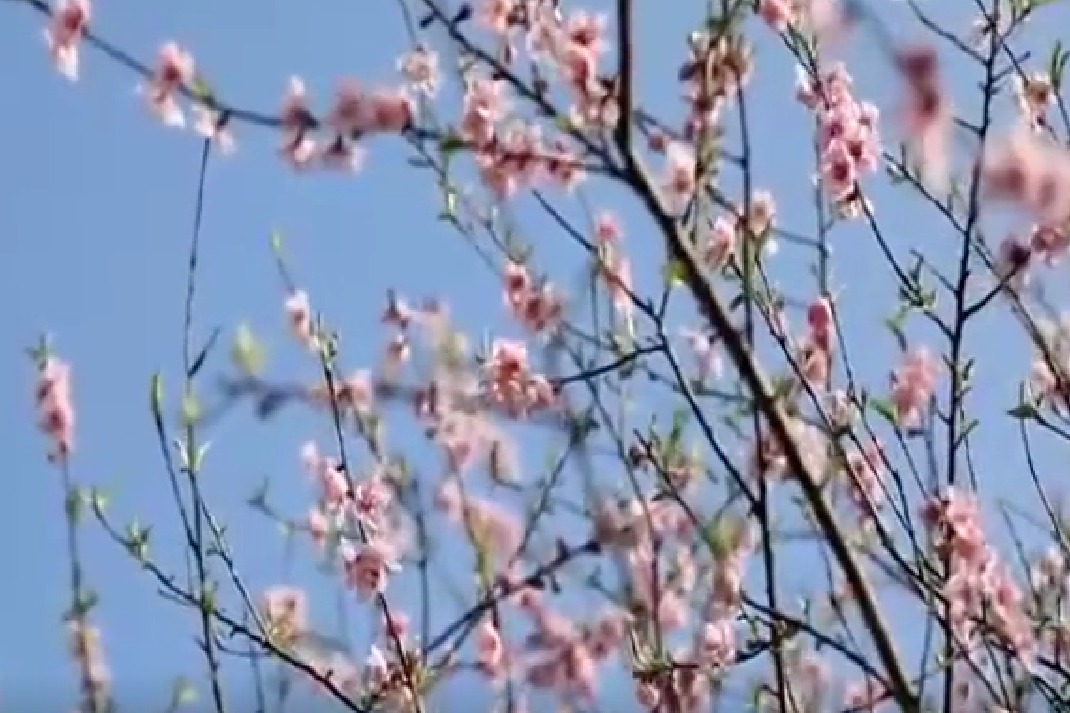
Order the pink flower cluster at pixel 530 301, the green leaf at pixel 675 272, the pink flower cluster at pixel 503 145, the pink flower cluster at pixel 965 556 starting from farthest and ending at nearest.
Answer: the pink flower cluster at pixel 530 301 → the pink flower cluster at pixel 965 556 → the pink flower cluster at pixel 503 145 → the green leaf at pixel 675 272

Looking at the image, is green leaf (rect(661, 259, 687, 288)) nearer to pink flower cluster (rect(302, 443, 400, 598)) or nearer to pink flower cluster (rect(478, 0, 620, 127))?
pink flower cluster (rect(478, 0, 620, 127))

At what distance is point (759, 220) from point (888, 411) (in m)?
0.33

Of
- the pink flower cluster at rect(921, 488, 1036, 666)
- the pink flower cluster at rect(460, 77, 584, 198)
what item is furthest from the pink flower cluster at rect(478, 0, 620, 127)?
the pink flower cluster at rect(921, 488, 1036, 666)

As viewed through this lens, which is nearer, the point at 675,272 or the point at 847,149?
the point at 675,272

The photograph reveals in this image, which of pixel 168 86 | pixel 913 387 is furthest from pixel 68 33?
pixel 913 387

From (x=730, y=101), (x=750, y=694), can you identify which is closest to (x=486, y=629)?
(x=750, y=694)

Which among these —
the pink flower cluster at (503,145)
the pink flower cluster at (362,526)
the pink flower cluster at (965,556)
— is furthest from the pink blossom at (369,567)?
the pink flower cluster at (965,556)

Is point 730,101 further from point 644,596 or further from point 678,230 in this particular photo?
point 644,596

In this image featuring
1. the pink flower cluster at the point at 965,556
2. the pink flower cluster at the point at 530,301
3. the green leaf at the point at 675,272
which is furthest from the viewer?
the pink flower cluster at the point at 530,301

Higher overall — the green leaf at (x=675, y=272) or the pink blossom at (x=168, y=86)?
the pink blossom at (x=168, y=86)

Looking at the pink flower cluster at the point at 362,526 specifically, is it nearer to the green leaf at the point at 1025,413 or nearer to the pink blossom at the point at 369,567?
the pink blossom at the point at 369,567

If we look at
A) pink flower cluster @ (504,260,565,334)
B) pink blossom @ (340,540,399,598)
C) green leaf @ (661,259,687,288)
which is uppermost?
pink flower cluster @ (504,260,565,334)

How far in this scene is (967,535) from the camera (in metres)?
2.55

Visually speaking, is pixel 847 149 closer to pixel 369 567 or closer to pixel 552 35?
pixel 552 35
